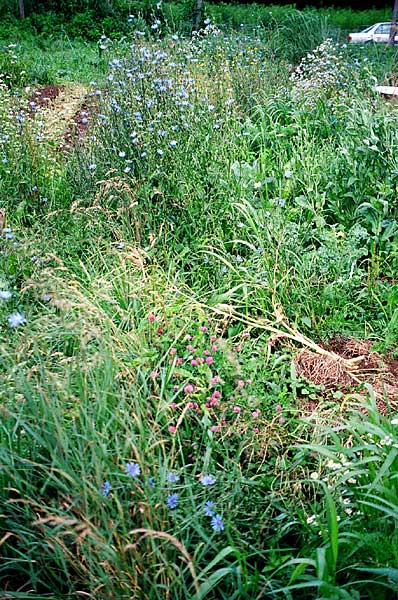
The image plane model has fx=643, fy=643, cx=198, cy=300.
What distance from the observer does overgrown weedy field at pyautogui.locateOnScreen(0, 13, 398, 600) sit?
1839 mm

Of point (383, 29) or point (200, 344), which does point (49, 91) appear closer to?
point (200, 344)

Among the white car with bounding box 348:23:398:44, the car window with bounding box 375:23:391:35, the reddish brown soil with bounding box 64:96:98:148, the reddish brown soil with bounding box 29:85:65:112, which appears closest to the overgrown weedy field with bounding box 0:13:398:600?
the reddish brown soil with bounding box 64:96:98:148

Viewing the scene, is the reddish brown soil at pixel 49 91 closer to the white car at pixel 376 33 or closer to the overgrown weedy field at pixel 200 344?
the overgrown weedy field at pixel 200 344

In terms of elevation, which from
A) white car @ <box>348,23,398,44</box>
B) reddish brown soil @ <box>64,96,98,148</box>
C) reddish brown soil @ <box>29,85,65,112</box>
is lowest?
white car @ <box>348,23,398,44</box>

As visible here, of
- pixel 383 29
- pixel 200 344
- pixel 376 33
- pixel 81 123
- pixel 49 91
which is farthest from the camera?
pixel 383 29

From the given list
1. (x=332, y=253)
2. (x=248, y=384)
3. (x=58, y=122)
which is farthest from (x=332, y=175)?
(x=58, y=122)

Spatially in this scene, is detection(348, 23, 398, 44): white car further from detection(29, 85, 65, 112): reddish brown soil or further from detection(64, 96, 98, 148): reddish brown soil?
detection(64, 96, 98, 148): reddish brown soil

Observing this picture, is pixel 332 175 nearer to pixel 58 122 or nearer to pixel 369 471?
pixel 369 471

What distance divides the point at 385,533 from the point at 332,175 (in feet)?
9.02

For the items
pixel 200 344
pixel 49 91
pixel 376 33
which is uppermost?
pixel 200 344

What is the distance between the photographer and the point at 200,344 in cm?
273

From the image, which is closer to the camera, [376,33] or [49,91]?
[49,91]

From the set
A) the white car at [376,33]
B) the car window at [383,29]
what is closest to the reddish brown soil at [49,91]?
the white car at [376,33]

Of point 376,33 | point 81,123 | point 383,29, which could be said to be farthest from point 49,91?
point 383,29
